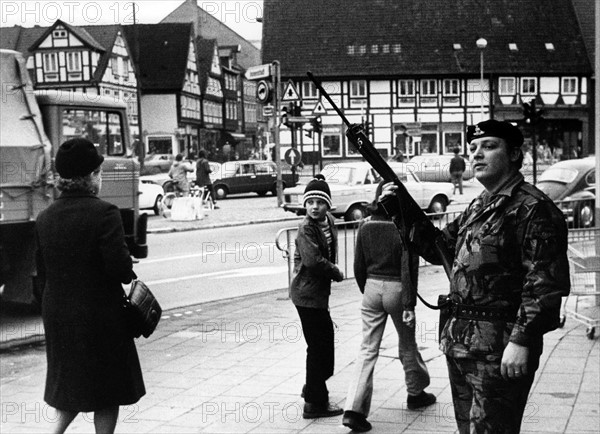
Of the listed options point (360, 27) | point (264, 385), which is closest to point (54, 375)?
point (264, 385)

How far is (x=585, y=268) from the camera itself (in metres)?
8.80

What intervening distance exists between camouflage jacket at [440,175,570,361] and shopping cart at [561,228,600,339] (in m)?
4.93

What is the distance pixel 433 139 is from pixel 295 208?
40765 mm

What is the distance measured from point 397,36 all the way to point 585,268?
2218 inches

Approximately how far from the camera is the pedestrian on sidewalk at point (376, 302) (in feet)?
20.7

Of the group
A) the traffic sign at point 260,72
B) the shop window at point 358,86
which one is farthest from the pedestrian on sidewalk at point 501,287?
the shop window at point 358,86

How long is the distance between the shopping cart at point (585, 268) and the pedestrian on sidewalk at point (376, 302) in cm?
289

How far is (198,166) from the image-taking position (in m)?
30.8

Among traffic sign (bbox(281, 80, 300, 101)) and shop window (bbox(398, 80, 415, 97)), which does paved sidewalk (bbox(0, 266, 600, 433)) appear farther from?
shop window (bbox(398, 80, 415, 97))

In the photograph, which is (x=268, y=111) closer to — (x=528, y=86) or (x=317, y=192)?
(x=317, y=192)

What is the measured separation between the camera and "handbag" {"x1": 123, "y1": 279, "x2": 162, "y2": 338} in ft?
15.9

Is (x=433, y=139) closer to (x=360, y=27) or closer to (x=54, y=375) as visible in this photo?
(x=360, y=27)

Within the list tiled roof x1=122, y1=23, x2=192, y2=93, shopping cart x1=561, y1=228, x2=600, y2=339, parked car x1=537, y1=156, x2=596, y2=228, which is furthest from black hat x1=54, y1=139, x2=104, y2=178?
tiled roof x1=122, y1=23, x2=192, y2=93

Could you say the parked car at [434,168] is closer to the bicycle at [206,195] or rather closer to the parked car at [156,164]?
the bicycle at [206,195]
